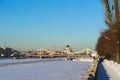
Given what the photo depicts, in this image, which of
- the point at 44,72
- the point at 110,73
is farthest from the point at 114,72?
the point at 44,72

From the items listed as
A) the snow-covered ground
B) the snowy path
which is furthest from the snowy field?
the snow-covered ground

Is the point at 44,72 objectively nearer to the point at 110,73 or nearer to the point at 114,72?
the point at 114,72

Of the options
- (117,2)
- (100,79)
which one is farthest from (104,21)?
(100,79)

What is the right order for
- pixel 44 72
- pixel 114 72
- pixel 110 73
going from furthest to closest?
pixel 44 72 < pixel 114 72 < pixel 110 73

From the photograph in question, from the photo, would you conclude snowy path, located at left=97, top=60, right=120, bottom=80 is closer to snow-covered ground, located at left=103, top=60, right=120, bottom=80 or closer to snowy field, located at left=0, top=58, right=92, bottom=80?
snow-covered ground, located at left=103, top=60, right=120, bottom=80

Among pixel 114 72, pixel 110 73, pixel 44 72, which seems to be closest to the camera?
pixel 110 73

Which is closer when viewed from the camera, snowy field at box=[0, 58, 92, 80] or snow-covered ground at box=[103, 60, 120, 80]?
snow-covered ground at box=[103, 60, 120, 80]

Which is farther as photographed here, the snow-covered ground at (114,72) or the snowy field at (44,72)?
the snowy field at (44,72)

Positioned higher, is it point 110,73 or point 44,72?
point 44,72

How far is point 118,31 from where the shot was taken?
46.5 metres

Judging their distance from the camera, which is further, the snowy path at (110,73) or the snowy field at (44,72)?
the snowy field at (44,72)

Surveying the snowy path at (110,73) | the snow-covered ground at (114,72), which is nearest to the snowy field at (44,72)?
the snowy path at (110,73)

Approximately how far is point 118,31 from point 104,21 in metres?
2.31

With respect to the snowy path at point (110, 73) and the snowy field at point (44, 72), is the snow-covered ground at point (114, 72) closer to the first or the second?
the snowy path at point (110, 73)
